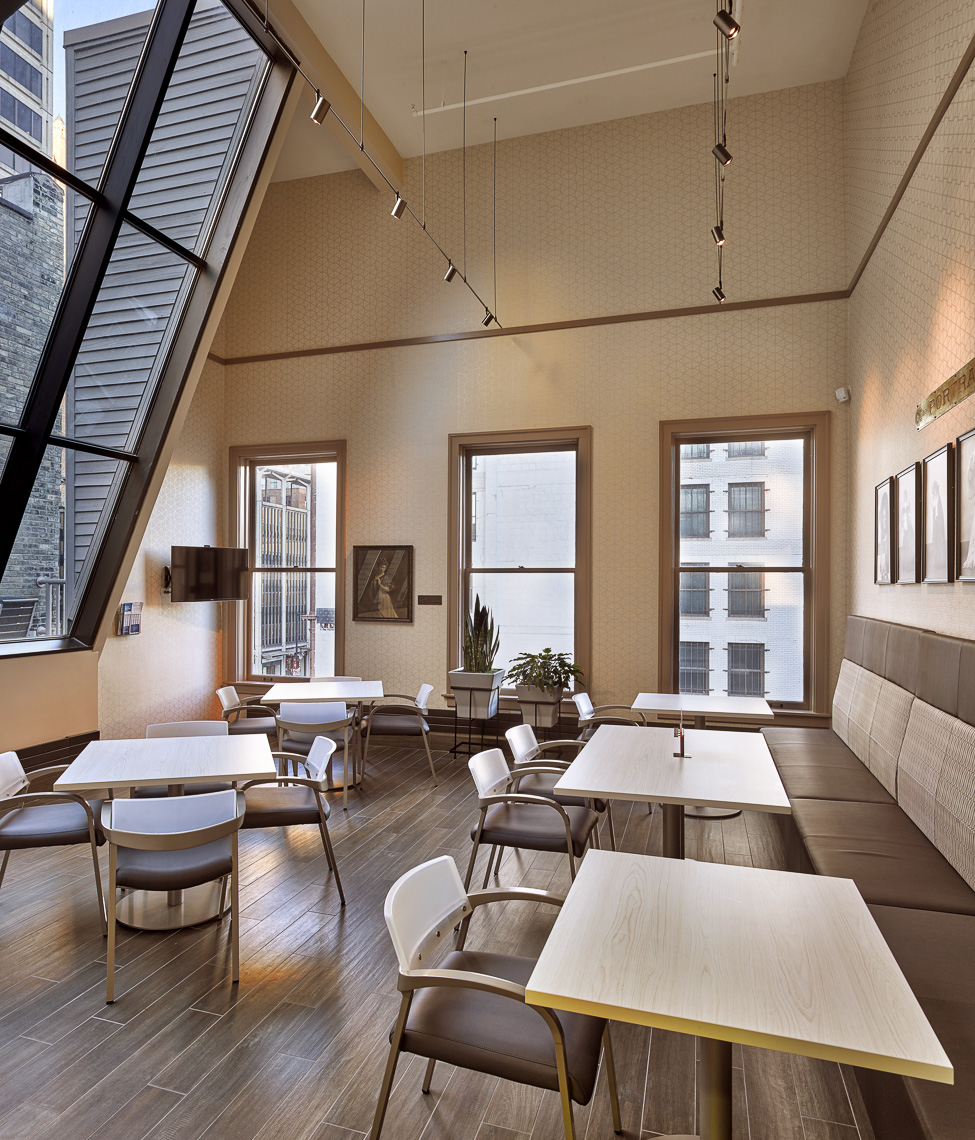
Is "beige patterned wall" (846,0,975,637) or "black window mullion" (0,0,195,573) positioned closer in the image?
"beige patterned wall" (846,0,975,637)

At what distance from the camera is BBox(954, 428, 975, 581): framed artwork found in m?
3.30

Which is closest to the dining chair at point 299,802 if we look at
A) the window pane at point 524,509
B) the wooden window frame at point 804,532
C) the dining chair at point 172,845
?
the dining chair at point 172,845

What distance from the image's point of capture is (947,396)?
3.62 meters

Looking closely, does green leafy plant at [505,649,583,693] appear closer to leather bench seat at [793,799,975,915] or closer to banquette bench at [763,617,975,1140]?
banquette bench at [763,617,975,1140]

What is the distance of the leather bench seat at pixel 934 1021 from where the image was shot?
1.64 m

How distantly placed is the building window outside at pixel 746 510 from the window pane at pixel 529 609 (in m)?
1.63

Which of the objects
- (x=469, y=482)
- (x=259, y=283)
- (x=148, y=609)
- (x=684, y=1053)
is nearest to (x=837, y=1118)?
(x=684, y=1053)

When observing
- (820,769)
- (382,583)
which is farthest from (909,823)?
(382,583)

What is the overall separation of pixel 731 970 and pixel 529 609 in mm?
5752

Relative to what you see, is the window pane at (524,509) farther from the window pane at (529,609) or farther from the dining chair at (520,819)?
the dining chair at (520,819)

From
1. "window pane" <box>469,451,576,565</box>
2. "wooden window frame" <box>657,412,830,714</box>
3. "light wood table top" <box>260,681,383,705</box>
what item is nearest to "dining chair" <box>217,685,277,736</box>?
"light wood table top" <box>260,681,383,705</box>

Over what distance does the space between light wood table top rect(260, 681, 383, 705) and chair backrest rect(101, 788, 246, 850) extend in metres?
2.26

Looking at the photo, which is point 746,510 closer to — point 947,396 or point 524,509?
point 524,509

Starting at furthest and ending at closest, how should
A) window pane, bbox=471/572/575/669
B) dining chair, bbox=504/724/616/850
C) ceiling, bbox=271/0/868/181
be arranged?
window pane, bbox=471/572/575/669 → ceiling, bbox=271/0/868/181 → dining chair, bbox=504/724/616/850
